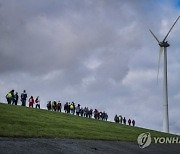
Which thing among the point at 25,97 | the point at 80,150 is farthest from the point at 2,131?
the point at 25,97

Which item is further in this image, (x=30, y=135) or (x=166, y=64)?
(x=166, y=64)

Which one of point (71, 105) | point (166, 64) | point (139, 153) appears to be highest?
point (166, 64)

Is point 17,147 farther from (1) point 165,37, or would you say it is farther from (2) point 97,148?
(1) point 165,37

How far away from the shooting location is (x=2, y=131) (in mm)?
21531

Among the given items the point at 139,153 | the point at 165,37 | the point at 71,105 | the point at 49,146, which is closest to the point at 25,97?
the point at 71,105

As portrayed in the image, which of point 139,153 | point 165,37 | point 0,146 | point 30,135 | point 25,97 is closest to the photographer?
point 0,146

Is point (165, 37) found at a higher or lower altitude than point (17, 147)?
higher

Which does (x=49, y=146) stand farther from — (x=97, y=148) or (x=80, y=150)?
(x=97, y=148)

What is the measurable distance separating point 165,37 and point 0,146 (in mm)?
64670

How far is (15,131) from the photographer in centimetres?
2256

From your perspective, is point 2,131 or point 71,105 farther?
point 71,105

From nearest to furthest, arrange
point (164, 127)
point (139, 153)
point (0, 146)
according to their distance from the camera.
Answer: point (0, 146)
point (139, 153)
point (164, 127)

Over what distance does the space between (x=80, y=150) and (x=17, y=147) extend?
4454mm

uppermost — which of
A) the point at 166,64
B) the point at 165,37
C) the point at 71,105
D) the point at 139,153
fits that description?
the point at 165,37
